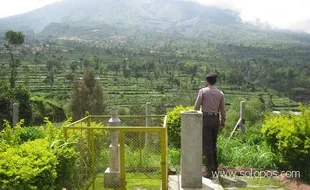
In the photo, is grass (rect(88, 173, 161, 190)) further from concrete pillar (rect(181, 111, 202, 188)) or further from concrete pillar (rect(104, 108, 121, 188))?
concrete pillar (rect(181, 111, 202, 188))

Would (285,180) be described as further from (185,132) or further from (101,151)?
(101,151)

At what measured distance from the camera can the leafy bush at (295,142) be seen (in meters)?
7.11

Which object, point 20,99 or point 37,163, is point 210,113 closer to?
point 37,163

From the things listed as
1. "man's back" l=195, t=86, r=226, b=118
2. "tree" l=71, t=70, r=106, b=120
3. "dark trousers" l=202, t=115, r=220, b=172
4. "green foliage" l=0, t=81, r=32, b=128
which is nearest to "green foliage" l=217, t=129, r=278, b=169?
"dark trousers" l=202, t=115, r=220, b=172

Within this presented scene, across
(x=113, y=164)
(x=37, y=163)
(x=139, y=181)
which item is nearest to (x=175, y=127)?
(x=139, y=181)

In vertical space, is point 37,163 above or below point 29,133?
above

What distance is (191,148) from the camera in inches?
243

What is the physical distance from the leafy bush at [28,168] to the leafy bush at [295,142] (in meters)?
4.55

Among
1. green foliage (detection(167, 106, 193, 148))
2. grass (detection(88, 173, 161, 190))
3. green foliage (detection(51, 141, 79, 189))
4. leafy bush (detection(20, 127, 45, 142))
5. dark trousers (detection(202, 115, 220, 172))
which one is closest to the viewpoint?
green foliage (detection(51, 141, 79, 189))

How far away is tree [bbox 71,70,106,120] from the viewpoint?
137ft

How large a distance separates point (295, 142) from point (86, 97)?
37.5 meters

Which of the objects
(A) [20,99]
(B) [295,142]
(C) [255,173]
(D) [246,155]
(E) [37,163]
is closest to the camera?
(E) [37,163]

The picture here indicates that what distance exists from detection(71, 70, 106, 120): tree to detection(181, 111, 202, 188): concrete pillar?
117 feet

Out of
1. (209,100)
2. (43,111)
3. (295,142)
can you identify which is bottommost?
(43,111)
